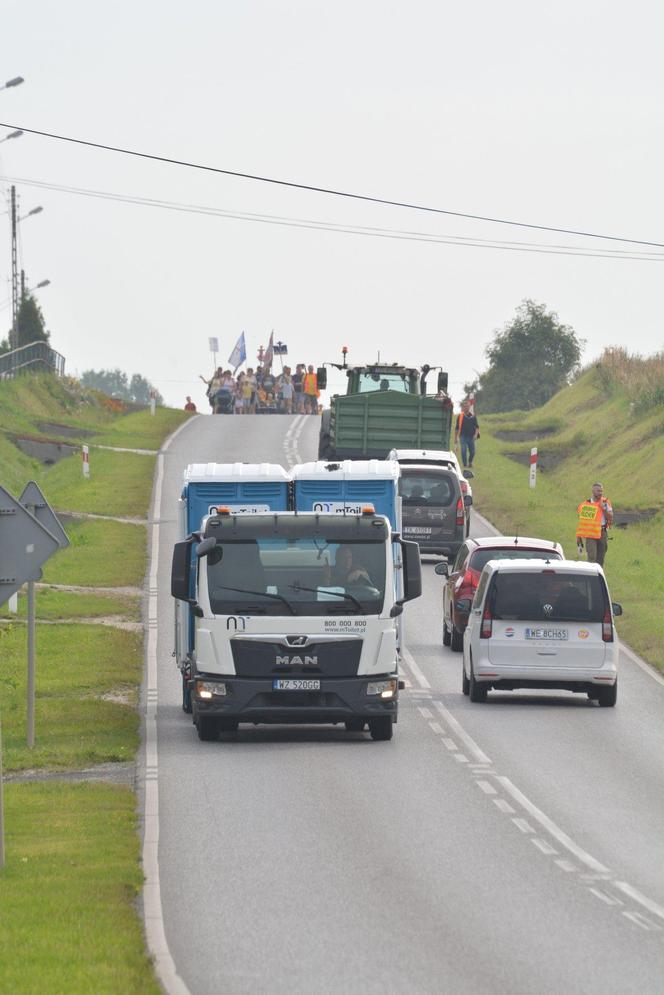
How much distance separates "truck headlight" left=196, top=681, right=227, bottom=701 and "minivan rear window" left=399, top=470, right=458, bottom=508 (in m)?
16.1

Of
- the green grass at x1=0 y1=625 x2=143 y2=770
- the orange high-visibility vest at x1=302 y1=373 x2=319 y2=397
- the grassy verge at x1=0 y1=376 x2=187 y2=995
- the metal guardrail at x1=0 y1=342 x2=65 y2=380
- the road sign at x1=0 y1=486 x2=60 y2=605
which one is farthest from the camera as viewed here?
the orange high-visibility vest at x1=302 y1=373 x2=319 y2=397

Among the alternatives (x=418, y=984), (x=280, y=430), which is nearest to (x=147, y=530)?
(x=280, y=430)

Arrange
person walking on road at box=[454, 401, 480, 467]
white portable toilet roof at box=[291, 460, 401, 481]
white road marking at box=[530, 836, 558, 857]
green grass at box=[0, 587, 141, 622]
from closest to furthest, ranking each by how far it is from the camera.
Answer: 1. white road marking at box=[530, 836, 558, 857]
2. white portable toilet roof at box=[291, 460, 401, 481]
3. green grass at box=[0, 587, 141, 622]
4. person walking on road at box=[454, 401, 480, 467]

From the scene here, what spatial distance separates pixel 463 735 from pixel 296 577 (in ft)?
9.18

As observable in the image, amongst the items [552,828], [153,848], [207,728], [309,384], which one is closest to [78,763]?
[207,728]

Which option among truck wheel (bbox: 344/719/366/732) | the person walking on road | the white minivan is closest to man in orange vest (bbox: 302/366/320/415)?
the person walking on road

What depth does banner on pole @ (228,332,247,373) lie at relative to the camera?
260 ft

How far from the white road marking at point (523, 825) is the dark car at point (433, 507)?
66.0 feet

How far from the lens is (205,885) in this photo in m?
12.6

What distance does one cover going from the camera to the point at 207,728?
798 inches

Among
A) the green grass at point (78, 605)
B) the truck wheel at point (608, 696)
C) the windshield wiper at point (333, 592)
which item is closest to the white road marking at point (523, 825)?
the windshield wiper at point (333, 592)

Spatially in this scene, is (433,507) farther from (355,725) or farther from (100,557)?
(355,725)

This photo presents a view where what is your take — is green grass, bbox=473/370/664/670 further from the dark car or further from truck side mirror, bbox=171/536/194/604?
truck side mirror, bbox=171/536/194/604

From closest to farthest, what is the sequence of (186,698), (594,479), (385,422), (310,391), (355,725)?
(355,725), (186,698), (385,422), (594,479), (310,391)
